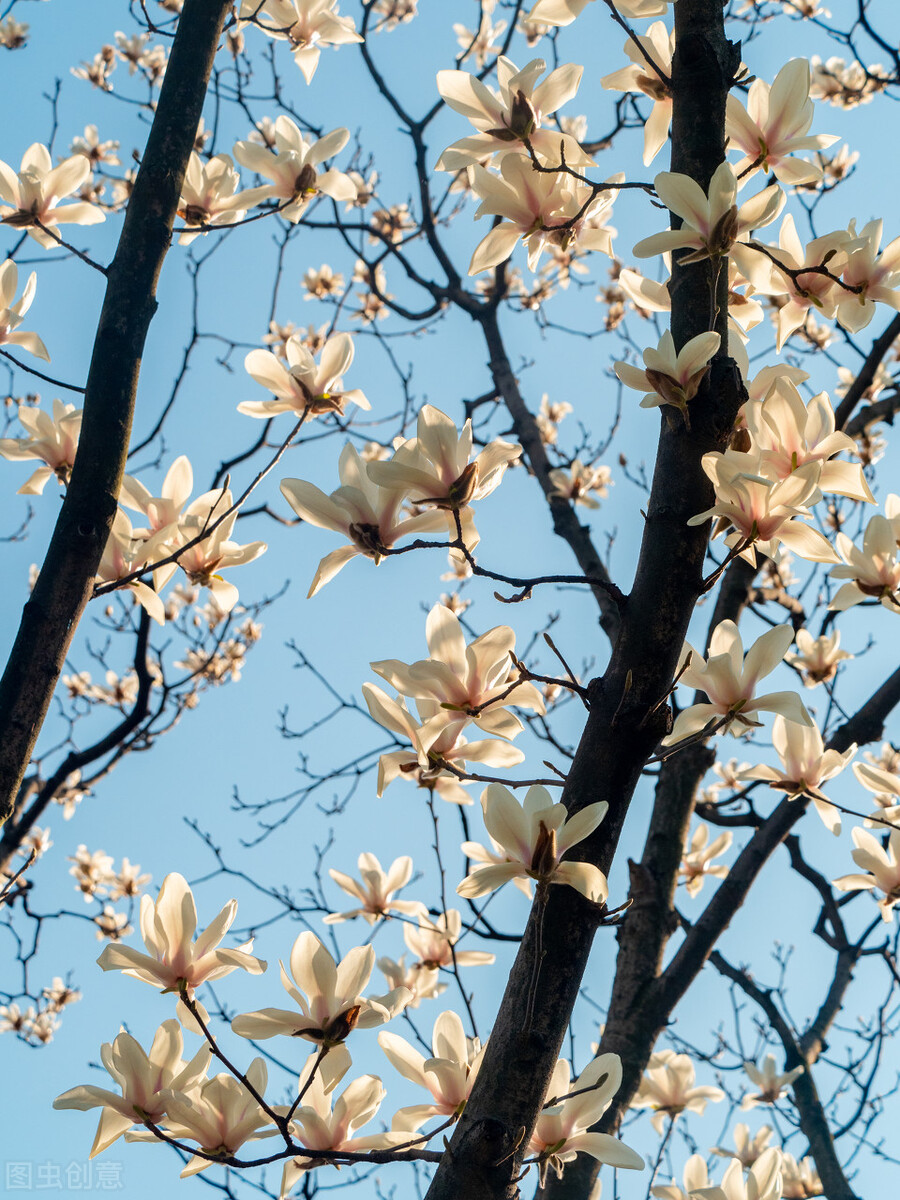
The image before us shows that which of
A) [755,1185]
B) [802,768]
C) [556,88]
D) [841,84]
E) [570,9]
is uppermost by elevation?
[841,84]

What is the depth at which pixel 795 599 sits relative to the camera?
11.1 ft

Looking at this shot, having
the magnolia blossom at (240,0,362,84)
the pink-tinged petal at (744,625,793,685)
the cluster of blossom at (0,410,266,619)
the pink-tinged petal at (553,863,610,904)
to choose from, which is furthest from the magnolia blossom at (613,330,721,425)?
the magnolia blossom at (240,0,362,84)

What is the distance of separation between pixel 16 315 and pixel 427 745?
3.58 feet

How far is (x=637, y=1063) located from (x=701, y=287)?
192 centimetres

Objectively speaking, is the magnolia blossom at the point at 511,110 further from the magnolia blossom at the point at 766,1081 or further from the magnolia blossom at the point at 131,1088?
the magnolia blossom at the point at 766,1081

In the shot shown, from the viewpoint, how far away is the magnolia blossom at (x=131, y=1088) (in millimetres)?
1098

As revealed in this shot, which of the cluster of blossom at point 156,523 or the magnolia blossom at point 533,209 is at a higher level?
the magnolia blossom at point 533,209

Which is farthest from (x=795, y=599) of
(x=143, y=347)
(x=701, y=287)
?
(x=143, y=347)

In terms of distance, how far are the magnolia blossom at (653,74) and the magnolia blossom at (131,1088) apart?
1536 mm

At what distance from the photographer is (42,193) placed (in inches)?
67.1

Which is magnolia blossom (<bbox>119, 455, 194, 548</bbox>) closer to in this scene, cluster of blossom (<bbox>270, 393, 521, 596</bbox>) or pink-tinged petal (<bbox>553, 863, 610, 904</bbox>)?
cluster of blossom (<bbox>270, 393, 521, 596</bbox>)

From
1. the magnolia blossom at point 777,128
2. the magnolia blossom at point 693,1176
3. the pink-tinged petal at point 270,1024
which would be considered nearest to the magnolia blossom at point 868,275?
the magnolia blossom at point 777,128

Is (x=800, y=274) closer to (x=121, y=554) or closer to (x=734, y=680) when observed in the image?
(x=734, y=680)

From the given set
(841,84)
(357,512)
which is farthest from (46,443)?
(841,84)
